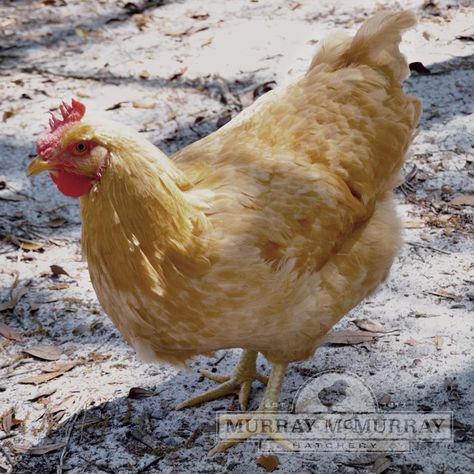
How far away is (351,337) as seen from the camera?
4.23 meters

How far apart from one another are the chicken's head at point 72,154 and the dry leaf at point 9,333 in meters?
1.60

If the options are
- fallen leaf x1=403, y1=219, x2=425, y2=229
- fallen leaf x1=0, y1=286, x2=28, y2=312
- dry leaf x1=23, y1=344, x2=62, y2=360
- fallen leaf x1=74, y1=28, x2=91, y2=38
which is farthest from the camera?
fallen leaf x1=74, y1=28, x2=91, y2=38

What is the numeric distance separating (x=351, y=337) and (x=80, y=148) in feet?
6.76

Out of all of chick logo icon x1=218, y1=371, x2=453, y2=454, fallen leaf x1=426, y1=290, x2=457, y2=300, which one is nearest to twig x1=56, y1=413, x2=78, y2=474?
chick logo icon x1=218, y1=371, x2=453, y2=454

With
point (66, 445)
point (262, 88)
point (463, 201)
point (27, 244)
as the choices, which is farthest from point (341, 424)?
point (262, 88)

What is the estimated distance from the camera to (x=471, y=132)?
583 cm

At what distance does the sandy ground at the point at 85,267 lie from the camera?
3.65 meters

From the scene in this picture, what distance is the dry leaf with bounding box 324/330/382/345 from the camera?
4203 millimetres

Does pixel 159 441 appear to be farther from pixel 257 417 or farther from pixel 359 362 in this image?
pixel 359 362

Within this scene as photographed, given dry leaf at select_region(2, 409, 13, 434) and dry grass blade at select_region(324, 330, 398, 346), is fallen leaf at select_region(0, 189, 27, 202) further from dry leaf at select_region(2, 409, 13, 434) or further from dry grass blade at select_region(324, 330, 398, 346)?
dry grass blade at select_region(324, 330, 398, 346)

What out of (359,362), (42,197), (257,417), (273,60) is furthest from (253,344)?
(273,60)


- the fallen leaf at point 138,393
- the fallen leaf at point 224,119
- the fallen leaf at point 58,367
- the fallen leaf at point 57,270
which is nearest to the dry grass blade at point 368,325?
the fallen leaf at point 138,393

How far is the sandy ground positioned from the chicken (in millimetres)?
450

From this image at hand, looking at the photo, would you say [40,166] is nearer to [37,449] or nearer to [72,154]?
[72,154]
